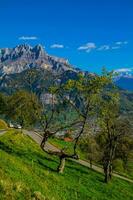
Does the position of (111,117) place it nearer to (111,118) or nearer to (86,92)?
(111,118)

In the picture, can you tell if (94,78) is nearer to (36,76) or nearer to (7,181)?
(36,76)

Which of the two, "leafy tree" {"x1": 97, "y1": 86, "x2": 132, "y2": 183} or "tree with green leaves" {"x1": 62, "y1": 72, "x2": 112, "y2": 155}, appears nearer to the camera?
"tree with green leaves" {"x1": 62, "y1": 72, "x2": 112, "y2": 155}

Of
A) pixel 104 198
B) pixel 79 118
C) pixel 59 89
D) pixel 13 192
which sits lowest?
pixel 104 198

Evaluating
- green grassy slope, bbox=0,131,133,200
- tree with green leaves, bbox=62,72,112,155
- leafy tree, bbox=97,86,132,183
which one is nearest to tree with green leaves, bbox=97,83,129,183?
leafy tree, bbox=97,86,132,183

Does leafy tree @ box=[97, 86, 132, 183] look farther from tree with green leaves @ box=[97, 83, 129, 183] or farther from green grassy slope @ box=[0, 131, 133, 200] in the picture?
green grassy slope @ box=[0, 131, 133, 200]

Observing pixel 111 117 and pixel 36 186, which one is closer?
pixel 36 186

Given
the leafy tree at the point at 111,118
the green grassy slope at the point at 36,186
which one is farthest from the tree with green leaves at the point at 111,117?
the green grassy slope at the point at 36,186

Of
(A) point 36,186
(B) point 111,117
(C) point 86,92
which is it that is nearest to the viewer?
(A) point 36,186

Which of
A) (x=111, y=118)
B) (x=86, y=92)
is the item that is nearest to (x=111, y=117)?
(x=111, y=118)

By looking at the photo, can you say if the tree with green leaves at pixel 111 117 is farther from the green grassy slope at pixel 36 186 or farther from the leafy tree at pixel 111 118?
the green grassy slope at pixel 36 186

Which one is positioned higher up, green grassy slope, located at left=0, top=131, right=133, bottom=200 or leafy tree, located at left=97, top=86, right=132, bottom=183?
leafy tree, located at left=97, top=86, right=132, bottom=183

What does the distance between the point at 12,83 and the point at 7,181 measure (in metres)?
30.8

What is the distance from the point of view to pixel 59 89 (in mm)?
51156

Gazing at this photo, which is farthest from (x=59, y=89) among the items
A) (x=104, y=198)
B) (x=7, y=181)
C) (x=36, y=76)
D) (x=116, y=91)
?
(x=7, y=181)
